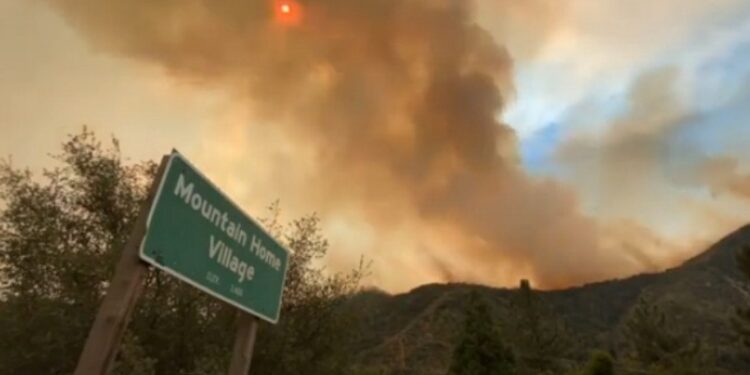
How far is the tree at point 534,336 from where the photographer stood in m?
53.5

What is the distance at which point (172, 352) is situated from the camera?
47.4 feet

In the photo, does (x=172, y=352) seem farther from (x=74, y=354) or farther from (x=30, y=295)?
(x=30, y=295)

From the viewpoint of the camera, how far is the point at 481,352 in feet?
115

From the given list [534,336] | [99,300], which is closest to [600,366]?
[99,300]

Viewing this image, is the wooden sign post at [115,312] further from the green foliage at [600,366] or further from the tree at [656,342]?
the tree at [656,342]

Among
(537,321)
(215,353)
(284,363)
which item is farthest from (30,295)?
(537,321)

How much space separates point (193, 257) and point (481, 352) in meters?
33.9

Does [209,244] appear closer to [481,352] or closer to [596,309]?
[481,352]

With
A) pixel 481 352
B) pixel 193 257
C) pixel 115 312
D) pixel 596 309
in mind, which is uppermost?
pixel 596 309

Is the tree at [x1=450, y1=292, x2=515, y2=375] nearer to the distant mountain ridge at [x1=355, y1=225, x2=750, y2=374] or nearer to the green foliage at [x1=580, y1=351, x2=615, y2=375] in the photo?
the green foliage at [x1=580, y1=351, x2=615, y2=375]

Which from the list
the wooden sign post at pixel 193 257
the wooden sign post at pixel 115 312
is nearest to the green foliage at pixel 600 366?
the wooden sign post at pixel 193 257

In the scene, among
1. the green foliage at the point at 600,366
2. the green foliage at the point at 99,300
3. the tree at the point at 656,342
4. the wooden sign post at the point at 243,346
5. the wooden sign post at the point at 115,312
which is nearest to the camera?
the wooden sign post at the point at 115,312

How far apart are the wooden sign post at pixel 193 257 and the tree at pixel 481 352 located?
104ft

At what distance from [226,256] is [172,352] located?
38.7ft
